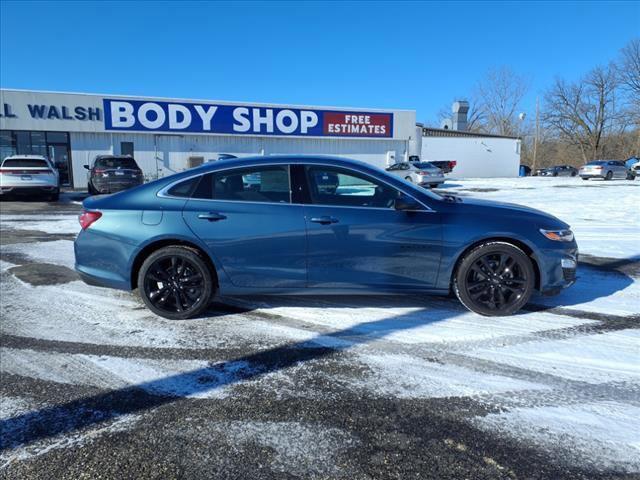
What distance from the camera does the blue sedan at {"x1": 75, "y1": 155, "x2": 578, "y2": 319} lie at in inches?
155

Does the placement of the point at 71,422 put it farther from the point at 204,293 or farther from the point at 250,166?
the point at 250,166

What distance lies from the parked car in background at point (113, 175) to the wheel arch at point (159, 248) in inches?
502

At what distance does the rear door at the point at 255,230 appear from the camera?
3.94 meters

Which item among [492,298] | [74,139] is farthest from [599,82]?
[492,298]

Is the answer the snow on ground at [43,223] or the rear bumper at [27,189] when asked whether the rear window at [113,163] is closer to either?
the rear bumper at [27,189]

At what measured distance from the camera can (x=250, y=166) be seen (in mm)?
4129

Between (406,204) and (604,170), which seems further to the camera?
(604,170)

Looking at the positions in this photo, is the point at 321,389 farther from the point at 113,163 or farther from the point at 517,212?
the point at 113,163

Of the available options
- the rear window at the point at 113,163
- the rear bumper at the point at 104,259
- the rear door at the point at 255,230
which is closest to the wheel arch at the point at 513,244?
the rear door at the point at 255,230

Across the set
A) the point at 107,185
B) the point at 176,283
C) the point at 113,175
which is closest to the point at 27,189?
the point at 107,185

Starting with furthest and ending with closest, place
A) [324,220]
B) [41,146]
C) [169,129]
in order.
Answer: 1. [169,129]
2. [41,146]
3. [324,220]

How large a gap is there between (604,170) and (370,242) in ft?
107

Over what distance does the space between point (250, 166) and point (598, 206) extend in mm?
12699

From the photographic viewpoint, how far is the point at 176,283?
409cm
